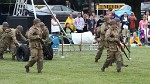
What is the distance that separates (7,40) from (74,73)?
6130mm

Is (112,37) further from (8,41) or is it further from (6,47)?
(6,47)

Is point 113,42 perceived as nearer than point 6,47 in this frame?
Yes

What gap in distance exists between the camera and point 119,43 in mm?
17703

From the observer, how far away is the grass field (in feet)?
51.1

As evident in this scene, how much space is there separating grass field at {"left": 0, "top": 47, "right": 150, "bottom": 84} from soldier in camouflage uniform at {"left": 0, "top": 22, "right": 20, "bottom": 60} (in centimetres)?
45

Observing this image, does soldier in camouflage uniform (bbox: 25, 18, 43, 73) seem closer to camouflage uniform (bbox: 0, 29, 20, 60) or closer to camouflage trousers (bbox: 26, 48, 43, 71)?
camouflage trousers (bbox: 26, 48, 43, 71)

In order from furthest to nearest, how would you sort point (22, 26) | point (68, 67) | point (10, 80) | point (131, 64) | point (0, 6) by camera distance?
point (0, 6) < point (22, 26) < point (131, 64) < point (68, 67) < point (10, 80)

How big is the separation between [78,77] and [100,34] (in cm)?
509

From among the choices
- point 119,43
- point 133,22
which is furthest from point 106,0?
point 119,43

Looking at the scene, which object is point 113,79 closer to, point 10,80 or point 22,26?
point 10,80

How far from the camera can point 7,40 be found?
23.0 m

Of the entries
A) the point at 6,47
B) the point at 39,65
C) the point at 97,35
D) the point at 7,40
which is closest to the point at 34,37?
the point at 39,65

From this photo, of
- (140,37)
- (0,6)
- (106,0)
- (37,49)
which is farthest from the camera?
(106,0)

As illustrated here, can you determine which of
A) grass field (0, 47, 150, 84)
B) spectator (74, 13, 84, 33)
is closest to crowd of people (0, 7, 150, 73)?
spectator (74, 13, 84, 33)
